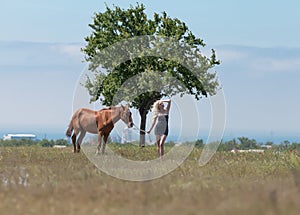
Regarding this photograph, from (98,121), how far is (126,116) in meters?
1.80

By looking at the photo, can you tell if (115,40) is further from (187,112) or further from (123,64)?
(187,112)

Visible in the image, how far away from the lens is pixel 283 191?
1116cm

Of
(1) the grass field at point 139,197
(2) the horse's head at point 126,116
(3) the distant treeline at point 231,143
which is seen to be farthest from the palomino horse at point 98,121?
(1) the grass field at point 139,197

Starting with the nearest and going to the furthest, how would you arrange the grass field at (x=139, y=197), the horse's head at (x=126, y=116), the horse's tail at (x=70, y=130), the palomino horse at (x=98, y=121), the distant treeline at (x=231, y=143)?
the grass field at (x=139, y=197) < the horse's head at (x=126, y=116) < the palomino horse at (x=98, y=121) < the horse's tail at (x=70, y=130) < the distant treeline at (x=231, y=143)

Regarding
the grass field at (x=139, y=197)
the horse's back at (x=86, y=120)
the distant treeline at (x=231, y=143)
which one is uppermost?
the horse's back at (x=86, y=120)

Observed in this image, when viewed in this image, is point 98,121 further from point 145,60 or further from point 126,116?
point 145,60

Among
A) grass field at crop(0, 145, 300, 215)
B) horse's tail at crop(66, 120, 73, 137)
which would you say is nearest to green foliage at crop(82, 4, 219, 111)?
horse's tail at crop(66, 120, 73, 137)

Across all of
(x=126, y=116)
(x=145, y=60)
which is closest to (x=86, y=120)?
(x=126, y=116)

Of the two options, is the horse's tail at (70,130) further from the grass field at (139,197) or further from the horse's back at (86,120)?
the grass field at (139,197)

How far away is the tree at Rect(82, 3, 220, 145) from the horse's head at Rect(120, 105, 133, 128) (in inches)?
631

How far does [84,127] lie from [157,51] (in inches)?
675

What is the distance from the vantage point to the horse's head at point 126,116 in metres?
29.1

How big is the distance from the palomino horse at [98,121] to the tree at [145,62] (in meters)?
13.8

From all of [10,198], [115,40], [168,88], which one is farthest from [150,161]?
[115,40]
